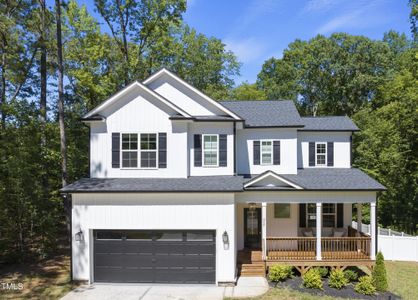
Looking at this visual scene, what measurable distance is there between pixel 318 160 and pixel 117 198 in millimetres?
11622

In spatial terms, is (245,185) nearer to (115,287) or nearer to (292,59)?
(115,287)

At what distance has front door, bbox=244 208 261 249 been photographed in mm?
18062

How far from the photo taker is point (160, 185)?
48.3ft

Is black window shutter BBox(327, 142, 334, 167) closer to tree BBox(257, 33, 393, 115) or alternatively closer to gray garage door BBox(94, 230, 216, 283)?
gray garage door BBox(94, 230, 216, 283)

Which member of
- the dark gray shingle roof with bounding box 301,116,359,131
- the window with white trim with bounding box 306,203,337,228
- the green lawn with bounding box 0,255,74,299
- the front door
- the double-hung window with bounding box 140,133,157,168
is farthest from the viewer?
the dark gray shingle roof with bounding box 301,116,359,131

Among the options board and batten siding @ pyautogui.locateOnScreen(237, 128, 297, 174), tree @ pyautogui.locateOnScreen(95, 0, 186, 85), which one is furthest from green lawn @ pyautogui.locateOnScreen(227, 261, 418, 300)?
tree @ pyautogui.locateOnScreen(95, 0, 186, 85)

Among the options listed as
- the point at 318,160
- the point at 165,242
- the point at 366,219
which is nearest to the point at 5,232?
the point at 165,242

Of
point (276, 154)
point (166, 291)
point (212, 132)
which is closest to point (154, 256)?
point (166, 291)

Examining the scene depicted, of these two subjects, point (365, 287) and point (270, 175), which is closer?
point (365, 287)

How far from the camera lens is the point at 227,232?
14406mm

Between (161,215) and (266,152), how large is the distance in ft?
22.6

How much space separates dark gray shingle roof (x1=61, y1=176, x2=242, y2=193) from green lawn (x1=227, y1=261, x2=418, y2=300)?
4393 mm

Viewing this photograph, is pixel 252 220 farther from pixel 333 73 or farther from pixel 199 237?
pixel 333 73

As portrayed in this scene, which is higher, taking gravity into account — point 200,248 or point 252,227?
point 252,227
